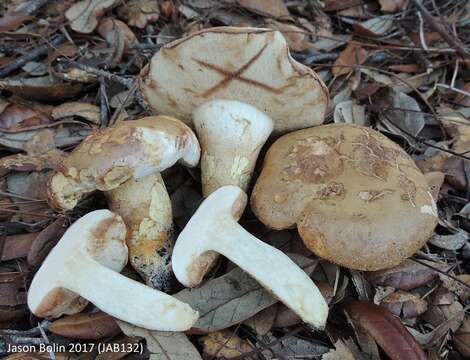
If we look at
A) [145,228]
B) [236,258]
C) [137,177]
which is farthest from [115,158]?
[236,258]

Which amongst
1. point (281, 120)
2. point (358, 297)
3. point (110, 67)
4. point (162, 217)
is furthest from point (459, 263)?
point (110, 67)

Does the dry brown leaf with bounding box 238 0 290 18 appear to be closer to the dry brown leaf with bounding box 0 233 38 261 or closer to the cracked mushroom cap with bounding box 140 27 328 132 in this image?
the cracked mushroom cap with bounding box 140 27 328 132

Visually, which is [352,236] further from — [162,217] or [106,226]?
[106,226]

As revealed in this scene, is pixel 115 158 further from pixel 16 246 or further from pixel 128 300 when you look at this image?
pixel 16 246

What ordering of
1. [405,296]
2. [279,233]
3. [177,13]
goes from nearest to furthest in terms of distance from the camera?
[405,296], [279,233], [177,13]

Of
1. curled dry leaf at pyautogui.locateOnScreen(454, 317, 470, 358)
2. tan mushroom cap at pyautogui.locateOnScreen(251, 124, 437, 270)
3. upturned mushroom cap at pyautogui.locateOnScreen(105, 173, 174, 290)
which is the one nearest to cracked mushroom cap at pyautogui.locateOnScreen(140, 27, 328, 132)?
tan mushroom cap at pyautogui.locateOnScreen(251, 124, 437, 270)
